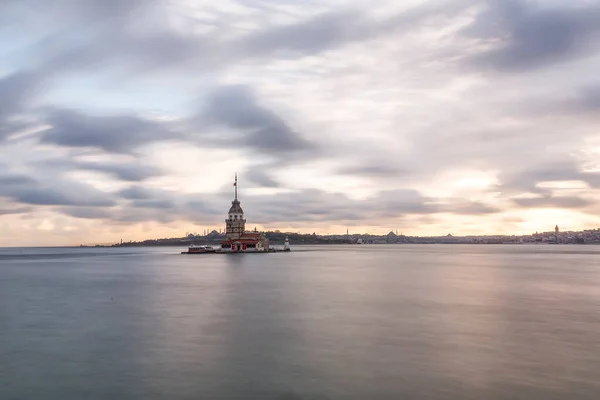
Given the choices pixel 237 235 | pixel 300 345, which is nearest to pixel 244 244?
pixel 237 235

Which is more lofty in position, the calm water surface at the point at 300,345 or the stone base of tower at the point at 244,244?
the stone base of tower at the point at 244,244

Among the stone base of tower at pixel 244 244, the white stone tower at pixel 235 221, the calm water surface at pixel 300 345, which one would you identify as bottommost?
the calm water surface at pixel 300 345

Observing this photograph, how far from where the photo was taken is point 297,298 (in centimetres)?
5078

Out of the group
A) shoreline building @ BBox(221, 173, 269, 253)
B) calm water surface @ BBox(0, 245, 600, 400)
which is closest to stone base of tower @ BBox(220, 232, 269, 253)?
shoreline building @ BBox(221, 173, 269, 253)

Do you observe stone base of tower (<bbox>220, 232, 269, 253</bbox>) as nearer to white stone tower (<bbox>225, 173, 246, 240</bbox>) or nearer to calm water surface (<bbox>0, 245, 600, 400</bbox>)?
white stone tower (<bbox>225, 173, 246, 240</bbox>)

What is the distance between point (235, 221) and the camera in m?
165

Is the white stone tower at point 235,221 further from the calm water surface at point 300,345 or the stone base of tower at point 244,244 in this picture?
the calm water surface at point 300,345

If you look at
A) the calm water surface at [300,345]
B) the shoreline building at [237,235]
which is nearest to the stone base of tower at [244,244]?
the shoreline building at [237,235]

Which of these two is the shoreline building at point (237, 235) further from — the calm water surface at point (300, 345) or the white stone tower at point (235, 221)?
the calm water surface at point (300, 345)

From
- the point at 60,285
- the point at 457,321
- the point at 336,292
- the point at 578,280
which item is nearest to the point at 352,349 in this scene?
the point at 457,321

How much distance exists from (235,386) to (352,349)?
876 centimetres

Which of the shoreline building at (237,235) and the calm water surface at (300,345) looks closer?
the calm water surface at (300,345)

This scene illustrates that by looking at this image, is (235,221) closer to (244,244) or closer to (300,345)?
(244,244)

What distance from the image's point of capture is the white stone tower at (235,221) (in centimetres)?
16450
